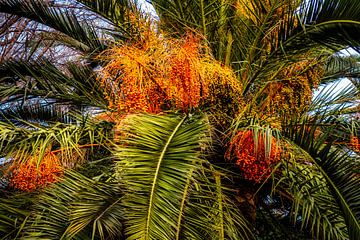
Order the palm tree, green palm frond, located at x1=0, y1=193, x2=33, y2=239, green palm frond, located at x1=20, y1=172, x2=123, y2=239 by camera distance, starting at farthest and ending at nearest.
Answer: green palm frond, located at x1=0, y1=193, x2=33, y2=239 < green palm frond, located at x1=20, y1=172, x2=123, y2=239 < the palm tree

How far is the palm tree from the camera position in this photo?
2.89m

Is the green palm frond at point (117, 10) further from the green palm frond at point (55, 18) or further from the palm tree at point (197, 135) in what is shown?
A: the green palm frond at point (55, 18)

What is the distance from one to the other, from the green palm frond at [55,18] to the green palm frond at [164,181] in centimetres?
213

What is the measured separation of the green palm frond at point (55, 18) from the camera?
4.61 metres

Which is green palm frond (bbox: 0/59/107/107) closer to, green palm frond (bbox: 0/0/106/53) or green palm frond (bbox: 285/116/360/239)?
green palm frond (bbox: 0/0/106/53)

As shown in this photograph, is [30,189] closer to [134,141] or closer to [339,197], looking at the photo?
[134,141]

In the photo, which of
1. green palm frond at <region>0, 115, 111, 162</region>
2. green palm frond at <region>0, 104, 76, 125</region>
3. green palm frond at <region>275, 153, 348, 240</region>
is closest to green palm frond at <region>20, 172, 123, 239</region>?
green palm frond at <region>0, 115, 111, 162</region>

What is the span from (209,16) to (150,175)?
7.99 ft

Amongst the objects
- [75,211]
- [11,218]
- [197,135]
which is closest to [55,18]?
[11,218]

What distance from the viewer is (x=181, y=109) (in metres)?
3.76

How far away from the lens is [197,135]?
9.61 feet

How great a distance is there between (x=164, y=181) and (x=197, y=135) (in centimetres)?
43

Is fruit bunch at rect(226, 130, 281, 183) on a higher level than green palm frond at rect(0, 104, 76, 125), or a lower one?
higher

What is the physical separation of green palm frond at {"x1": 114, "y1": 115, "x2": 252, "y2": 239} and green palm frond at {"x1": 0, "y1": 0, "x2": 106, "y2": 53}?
2.13m
